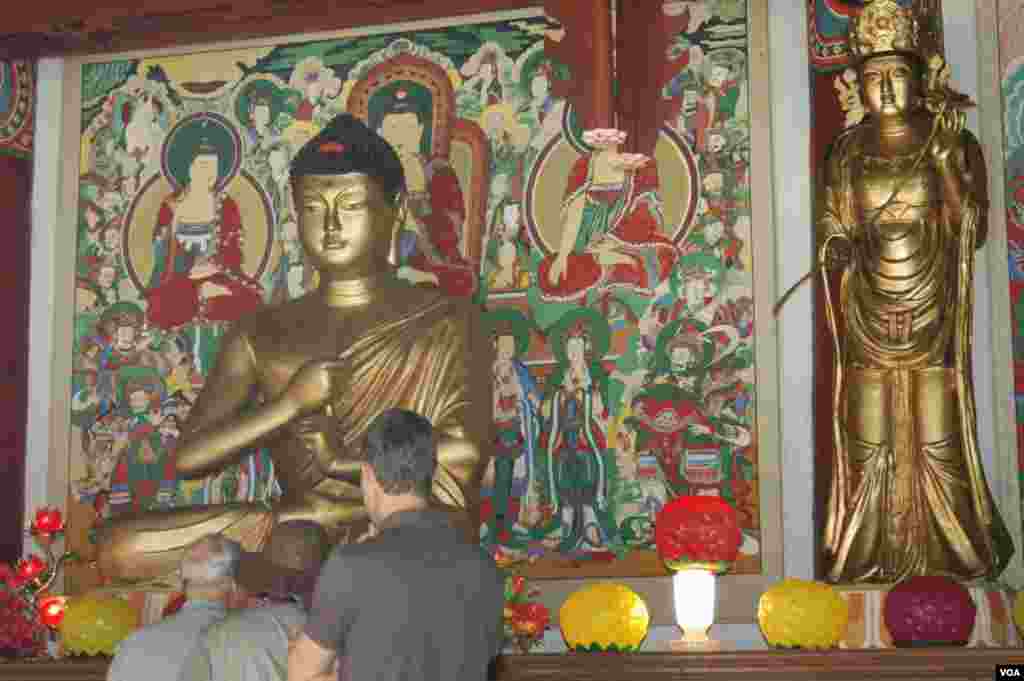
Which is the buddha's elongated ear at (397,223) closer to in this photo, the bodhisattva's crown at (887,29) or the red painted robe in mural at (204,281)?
the red painted robe in mural at (204,281)

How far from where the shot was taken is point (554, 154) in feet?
21.8

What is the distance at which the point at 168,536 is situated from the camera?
5926mm

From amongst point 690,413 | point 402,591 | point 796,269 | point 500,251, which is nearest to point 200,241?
point 500,251

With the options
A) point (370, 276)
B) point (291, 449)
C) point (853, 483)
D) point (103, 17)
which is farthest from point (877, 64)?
point (103, 17)

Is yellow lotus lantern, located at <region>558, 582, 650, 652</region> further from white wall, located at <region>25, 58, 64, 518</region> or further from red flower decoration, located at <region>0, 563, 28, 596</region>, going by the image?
white wall, located at <region>25, 58, 64, 518</region>

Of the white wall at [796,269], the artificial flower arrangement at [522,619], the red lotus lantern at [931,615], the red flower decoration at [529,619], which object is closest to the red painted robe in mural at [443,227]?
Result: the white wall at [796,269]

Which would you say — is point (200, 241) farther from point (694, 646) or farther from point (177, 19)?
point (694, 646)

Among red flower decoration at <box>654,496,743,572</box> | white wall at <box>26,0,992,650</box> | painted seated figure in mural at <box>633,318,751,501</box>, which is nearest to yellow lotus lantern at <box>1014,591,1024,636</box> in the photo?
red flower decoration at <box>654,496,743,572</box>

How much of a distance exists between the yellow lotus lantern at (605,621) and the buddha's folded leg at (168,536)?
4.43ft

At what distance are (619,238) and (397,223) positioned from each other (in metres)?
0.81

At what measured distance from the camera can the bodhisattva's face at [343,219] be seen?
6332 mm

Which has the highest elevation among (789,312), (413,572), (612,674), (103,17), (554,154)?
(103,17)

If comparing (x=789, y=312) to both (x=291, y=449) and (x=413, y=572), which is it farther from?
(x=413, y=572)

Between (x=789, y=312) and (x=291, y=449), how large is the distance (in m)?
1.80
